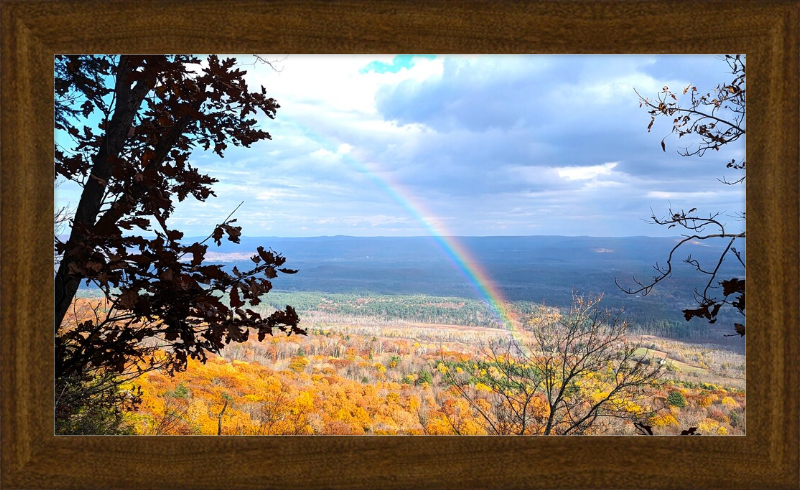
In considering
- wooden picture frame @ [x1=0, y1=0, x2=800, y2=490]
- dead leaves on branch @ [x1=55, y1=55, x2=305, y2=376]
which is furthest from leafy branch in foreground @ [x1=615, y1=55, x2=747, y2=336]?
dead leaves on branch @ [x1=55, y1=55, x2=305, y2=376]

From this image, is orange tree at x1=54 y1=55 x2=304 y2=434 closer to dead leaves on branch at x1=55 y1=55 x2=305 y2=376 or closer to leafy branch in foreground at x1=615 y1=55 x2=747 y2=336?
dead leaves on branch at x1=55 y1=55 x2=305 y2=376

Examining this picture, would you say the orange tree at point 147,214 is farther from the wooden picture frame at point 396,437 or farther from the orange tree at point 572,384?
the orange tree at point 572,384

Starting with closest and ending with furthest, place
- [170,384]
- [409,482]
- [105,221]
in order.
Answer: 1. [409,482]
2. [105,221]
3. [170,384]

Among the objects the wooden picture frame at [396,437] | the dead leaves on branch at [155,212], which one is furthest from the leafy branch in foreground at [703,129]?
the dead leaves on branch at [155,212]

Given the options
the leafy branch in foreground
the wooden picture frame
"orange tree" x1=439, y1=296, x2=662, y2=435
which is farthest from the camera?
"orange tree" x1=439, y1=296, x2=662, y2=435

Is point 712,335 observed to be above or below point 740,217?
below

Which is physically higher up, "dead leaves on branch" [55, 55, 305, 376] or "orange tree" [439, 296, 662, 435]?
"dead leaves on branch" [55, 55, 305, 376]

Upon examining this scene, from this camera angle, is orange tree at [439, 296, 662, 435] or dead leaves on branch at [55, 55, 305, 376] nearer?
dead leaves on branch at [55, 55, 305, 376]

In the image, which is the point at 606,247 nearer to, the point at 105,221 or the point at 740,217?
the point at 740,217

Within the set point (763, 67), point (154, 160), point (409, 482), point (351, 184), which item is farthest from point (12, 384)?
point (351, 184)
